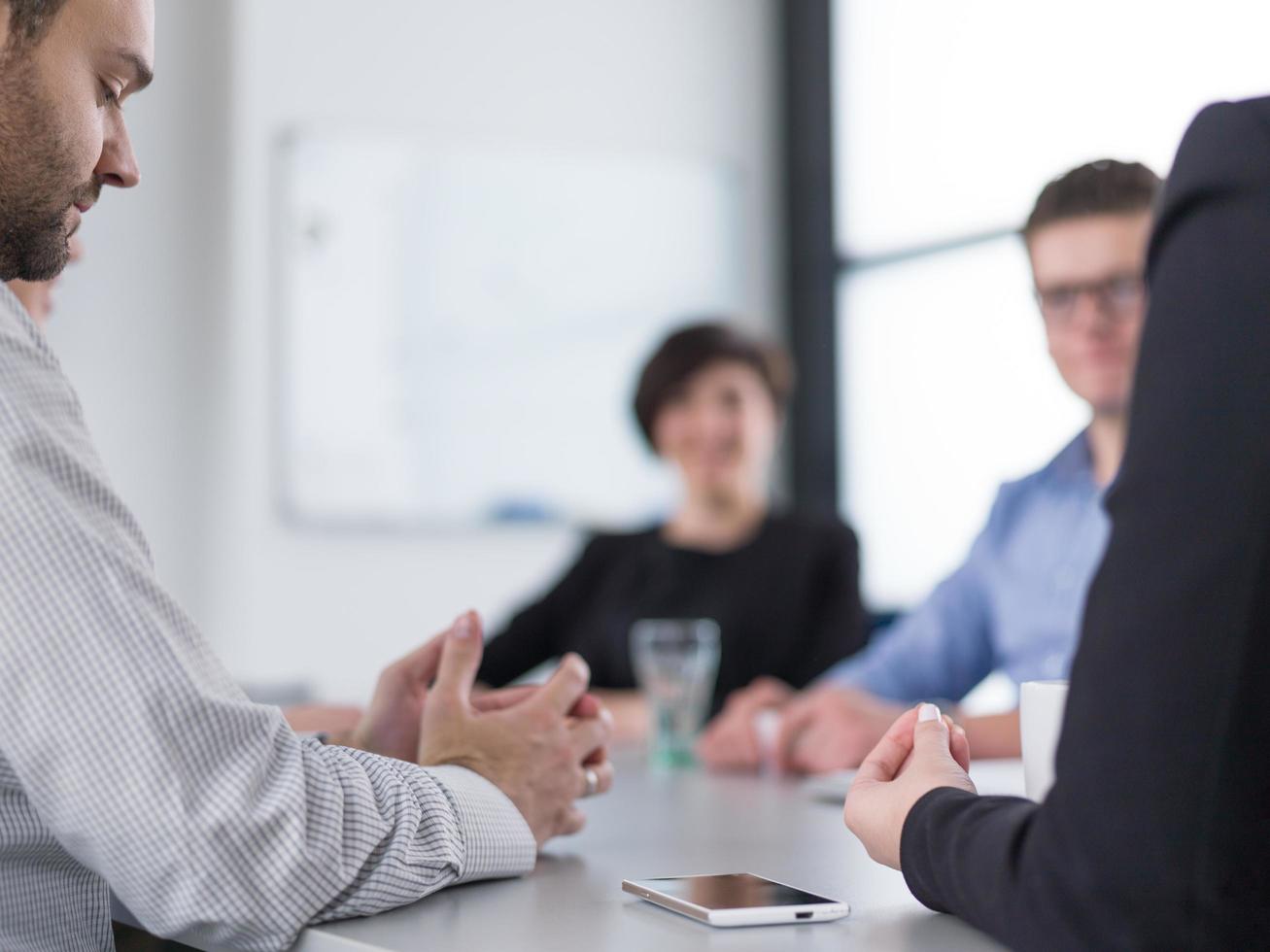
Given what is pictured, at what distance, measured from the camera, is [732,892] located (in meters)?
0.82

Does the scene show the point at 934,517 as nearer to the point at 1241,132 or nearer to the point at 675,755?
the point at 675,755

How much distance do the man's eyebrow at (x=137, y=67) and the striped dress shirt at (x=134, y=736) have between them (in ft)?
0.92

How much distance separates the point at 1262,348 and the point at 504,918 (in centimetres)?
49

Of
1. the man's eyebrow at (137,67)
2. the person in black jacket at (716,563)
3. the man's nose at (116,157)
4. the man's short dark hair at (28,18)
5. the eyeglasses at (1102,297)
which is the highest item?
the man's short dark hair at (28,18)

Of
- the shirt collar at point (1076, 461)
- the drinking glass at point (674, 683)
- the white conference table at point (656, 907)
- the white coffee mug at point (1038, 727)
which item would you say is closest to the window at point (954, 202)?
the shirt collar at point (1076, 461)

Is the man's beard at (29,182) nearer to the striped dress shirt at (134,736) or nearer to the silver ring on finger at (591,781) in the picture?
the striped dress shirt at (134,736)

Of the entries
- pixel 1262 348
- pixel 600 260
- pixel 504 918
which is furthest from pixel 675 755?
pixel 600 260

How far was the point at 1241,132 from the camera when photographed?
0.62m

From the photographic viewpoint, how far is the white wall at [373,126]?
11.2 feet

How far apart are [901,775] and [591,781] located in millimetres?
339

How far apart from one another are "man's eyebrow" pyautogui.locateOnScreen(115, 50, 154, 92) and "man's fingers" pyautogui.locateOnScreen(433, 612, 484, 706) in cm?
45

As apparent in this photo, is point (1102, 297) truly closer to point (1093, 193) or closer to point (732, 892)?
point (1093, 193)

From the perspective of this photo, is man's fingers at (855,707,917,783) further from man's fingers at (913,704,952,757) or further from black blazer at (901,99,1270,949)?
black blazer at (901,99,1270,949)

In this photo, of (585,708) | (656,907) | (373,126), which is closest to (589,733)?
(585,708)
